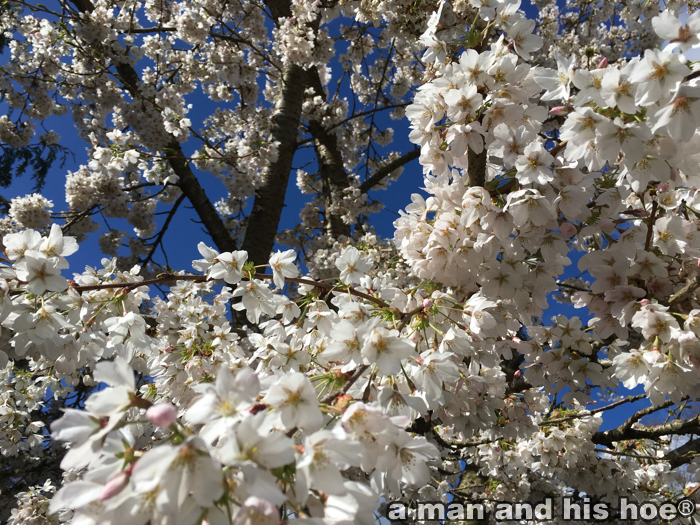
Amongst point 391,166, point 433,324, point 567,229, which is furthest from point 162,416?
point 391,166

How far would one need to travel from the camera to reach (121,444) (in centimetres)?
71

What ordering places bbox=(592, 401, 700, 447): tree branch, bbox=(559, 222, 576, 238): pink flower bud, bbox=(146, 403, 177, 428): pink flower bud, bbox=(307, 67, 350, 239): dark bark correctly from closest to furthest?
bbox=(146, 403, 177, 428): pink flower bud → bbox=(559, 222, 576, 238): pink flower bud → bbox=(592, 401, 700, 447): tree branch → bbox=(307, 67, 350, 239): dark bark

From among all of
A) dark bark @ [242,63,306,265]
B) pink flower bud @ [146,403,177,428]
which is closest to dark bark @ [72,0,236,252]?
dark bark @ [242,63,306,265]

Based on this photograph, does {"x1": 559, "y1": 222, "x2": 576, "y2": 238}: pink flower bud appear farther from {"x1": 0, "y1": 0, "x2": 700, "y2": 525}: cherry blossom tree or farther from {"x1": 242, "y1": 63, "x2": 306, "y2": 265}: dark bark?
{"x1": 242, "y1": 63, "x2": 306, "y2": 265}: dark bark

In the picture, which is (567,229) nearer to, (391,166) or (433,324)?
(433,324)

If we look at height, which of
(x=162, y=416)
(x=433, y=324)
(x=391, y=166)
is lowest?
(x=162, y=416)

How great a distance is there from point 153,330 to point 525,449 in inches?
126

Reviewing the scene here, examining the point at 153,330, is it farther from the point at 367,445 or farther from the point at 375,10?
the point at 375,10

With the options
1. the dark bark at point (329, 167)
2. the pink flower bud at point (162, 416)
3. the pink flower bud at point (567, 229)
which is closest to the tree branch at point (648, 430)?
the pink flower bud at point (567, 229)

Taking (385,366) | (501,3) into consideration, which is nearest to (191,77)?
(501,3)

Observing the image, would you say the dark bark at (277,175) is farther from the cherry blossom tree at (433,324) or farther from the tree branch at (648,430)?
the tree branch at (648,430)

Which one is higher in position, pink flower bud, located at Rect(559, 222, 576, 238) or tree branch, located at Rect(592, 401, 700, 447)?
pink flower bud, located at Rect(559, 222, 576, 238)

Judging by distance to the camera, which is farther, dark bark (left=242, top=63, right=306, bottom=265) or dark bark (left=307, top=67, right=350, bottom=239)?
dark bark (left=307, top=67, right=350, bottom=239)

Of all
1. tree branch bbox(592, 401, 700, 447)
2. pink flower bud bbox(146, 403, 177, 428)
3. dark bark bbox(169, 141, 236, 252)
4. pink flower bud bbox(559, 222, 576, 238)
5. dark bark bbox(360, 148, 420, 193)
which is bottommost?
pink flower bud bbox(146, 403, 177, 428)
